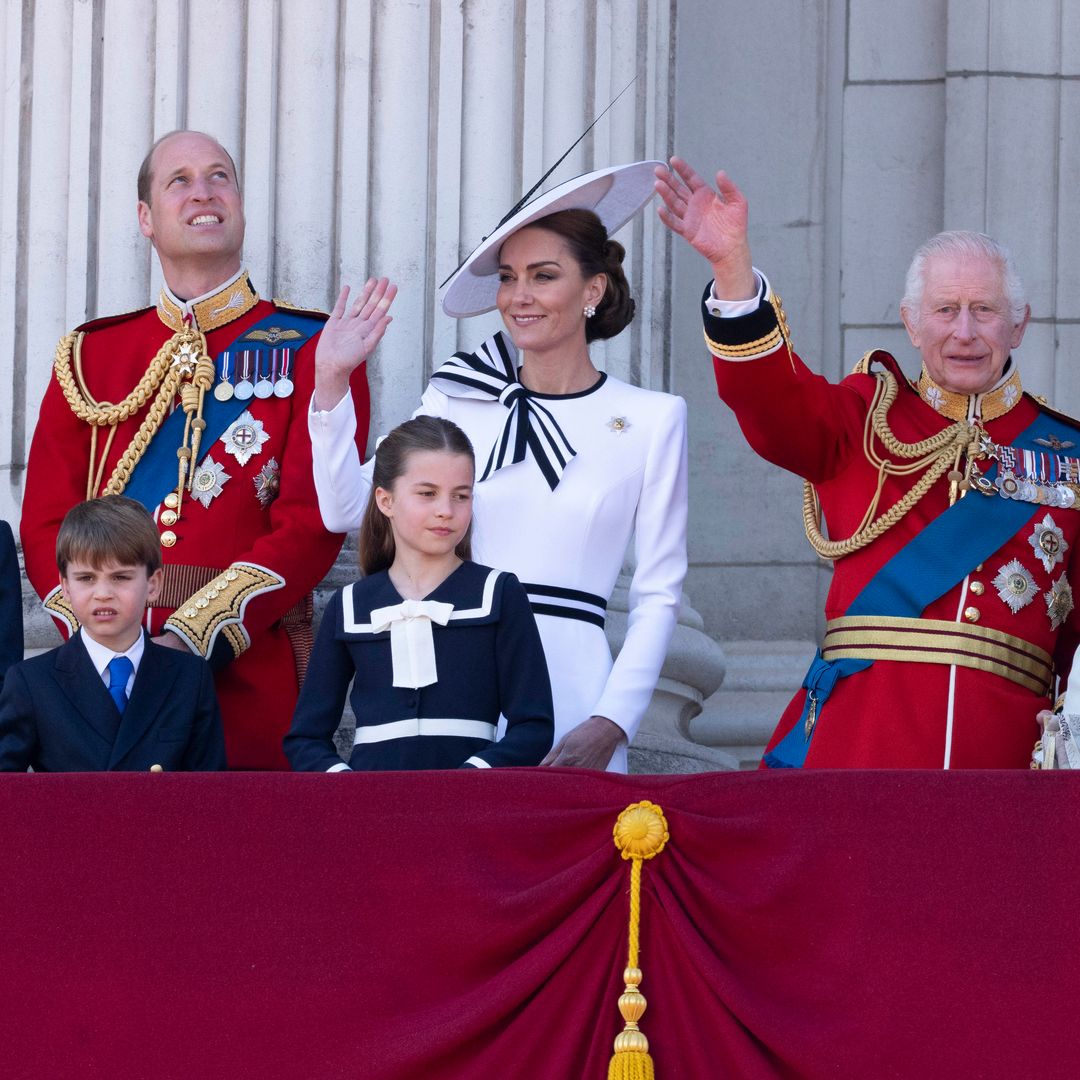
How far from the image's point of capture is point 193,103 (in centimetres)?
506

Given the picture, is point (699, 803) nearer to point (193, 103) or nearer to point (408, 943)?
point (408, 943)

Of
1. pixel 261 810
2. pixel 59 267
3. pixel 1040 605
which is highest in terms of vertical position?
pixel 59 267

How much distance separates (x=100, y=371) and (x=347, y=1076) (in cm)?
190

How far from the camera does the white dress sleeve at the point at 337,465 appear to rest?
413cm

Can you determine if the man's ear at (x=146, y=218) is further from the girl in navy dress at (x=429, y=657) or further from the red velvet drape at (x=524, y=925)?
the red velvet drape at (x=524, y=925)

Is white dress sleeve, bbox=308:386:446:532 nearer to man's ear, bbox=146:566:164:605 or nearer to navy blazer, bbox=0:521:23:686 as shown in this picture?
man's ear, bbox=146:566:164:605

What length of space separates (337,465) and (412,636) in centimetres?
52

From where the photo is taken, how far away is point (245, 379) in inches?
178

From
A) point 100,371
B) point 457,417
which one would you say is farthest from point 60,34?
point 457,417

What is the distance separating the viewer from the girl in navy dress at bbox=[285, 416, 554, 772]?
369 centimetres

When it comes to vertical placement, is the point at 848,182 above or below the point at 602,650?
above

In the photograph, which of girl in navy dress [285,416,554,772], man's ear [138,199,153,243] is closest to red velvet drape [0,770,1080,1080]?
girl in navy dress [285,416,554,772]

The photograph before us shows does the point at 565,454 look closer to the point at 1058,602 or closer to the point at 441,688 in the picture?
the point at 441,688

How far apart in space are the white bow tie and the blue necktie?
1.43ft
